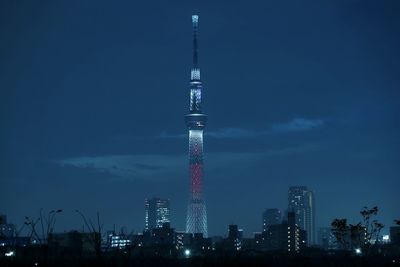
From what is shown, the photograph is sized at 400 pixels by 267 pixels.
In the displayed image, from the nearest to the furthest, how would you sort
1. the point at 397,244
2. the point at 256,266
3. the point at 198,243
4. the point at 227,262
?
1. the point at 227,262
2. the point at 256,266
3. the point at 397,244
4. the point at 198,243

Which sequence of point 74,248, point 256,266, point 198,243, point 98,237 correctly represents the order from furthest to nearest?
point 198,243, point 74,248, point 256,266, point 98,237

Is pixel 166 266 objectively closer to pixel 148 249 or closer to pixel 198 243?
pixel 148 249

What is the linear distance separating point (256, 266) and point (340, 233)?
133ft

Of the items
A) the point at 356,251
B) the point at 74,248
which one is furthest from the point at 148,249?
the point at 356,251

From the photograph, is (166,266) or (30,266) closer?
(30,266)

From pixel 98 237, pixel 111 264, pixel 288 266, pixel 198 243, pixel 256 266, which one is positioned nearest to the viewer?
pixel 98 237

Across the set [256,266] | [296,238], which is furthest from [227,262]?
[296,238]

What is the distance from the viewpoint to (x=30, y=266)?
37250 millimetres

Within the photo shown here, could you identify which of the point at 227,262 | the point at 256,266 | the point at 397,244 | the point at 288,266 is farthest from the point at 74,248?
the point at 397,244

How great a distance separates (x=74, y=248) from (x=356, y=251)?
3969cm

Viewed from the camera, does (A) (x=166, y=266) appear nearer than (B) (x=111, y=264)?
No

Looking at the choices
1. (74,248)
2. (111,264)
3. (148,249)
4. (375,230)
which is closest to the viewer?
(111,264)

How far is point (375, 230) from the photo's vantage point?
86.1m

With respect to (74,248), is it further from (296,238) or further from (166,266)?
(296,238)
